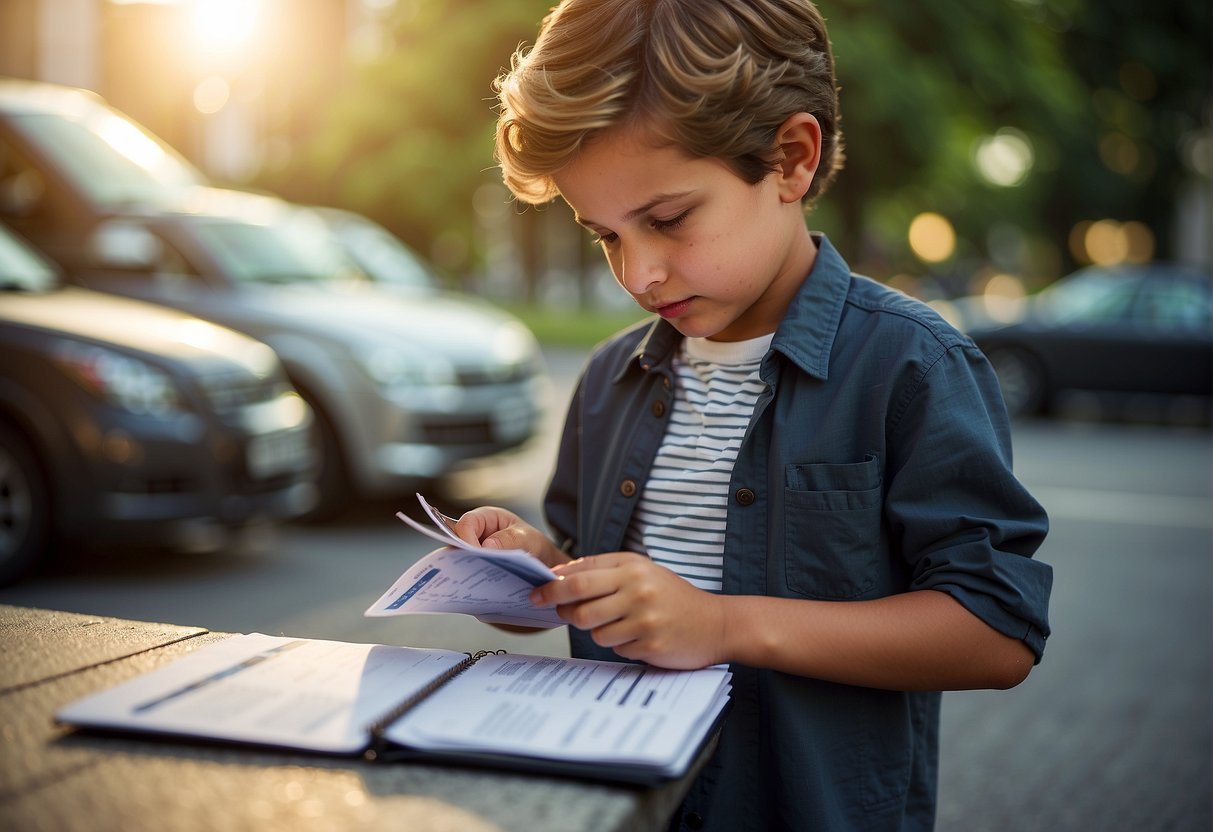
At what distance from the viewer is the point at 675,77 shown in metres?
1.48

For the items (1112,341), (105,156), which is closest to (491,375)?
(105,156)

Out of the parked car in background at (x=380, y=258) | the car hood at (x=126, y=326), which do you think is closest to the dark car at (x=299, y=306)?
the car hood at (x=126, y=326)

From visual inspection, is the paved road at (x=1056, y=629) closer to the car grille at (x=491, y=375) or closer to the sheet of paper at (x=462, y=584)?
the car grille at (x=491, y=375)

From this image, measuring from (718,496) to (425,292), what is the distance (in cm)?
761

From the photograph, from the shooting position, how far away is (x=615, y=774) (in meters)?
1.02

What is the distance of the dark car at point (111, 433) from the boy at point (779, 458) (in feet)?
13.0

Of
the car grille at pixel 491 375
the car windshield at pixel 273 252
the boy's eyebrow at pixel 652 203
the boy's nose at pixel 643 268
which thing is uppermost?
the boy's eyebrow at pixel 652 203

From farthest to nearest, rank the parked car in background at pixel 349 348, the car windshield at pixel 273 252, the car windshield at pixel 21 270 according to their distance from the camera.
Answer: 1. the car windshield at pixel 273 252
2. the parked car in background at pixel 349 348
3. the car windshield at pixel 21 270

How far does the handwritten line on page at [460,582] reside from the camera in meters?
1.27

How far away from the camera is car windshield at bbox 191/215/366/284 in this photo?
281 inches

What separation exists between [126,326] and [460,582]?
455 cm

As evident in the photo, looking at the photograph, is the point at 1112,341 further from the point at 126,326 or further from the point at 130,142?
the point at 126,326

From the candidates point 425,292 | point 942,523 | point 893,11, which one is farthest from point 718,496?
point 893,11

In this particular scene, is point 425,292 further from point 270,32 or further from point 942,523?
point 270,32
